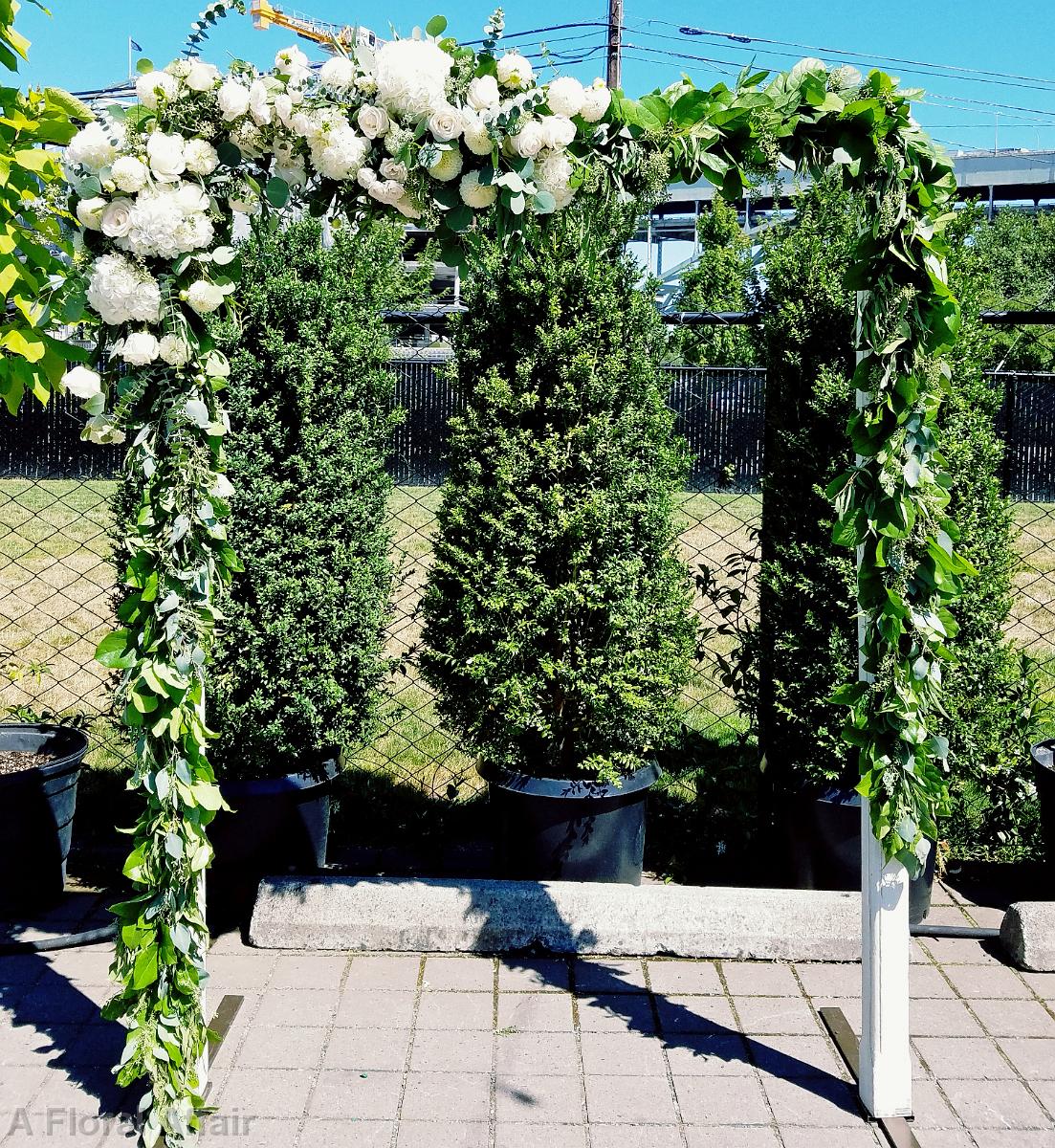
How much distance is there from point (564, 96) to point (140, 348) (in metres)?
A: 1.06

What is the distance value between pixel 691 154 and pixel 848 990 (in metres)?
2.47

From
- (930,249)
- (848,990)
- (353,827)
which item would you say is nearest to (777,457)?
(930,249)

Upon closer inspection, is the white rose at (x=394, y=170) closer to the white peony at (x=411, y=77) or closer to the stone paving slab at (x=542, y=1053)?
the white peony at (x=411, y=77)

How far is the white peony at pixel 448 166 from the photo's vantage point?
90.3 inches

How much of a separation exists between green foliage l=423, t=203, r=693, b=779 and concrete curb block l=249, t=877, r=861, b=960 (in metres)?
0.47

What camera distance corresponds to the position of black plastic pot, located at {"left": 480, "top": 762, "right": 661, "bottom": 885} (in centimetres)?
365

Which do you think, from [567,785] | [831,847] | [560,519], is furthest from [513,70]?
[831,847]

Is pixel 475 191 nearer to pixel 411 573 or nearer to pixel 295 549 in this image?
pixel 295 549

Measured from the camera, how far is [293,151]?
2334 mm

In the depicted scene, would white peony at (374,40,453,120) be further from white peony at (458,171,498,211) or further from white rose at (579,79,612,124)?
white rose at (579,79,612,124)

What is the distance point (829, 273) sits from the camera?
3.65 m

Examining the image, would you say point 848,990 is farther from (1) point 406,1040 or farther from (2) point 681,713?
(1) point 406,1040

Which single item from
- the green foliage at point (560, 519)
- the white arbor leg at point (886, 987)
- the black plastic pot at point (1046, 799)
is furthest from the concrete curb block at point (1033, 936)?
the green foliage at point (560, 519)

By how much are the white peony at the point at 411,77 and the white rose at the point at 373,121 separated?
2 cm
